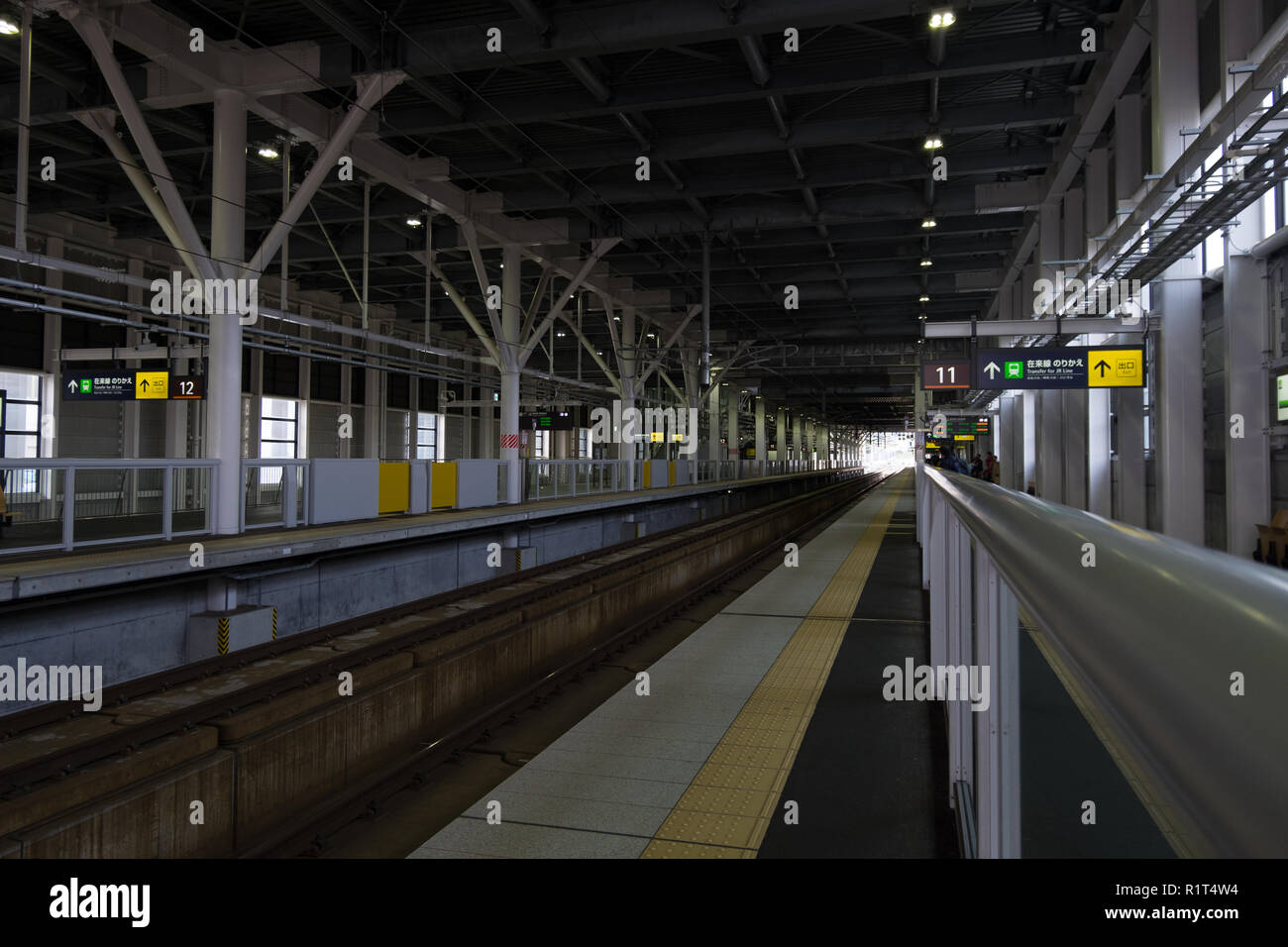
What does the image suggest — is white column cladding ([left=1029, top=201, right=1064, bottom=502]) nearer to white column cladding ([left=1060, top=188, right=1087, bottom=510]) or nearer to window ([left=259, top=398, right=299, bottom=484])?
white column cladding ([left=1060, top=188, right=1087, bottom=510])

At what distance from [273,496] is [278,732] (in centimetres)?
1050

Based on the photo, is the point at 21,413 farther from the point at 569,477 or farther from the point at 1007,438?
the point at 1007,438

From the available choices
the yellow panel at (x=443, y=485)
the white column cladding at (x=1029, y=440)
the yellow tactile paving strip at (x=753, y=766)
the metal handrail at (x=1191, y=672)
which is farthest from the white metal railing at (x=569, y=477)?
the metal handrail at (x=1191, y=672)

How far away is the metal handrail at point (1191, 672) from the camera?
1.27 ft

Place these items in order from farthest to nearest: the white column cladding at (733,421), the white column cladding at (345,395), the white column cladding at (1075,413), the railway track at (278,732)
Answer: the white column cladding at (733,421) < the white column cladding at (345,395) < the white column cladding at (1075,413) < the railway track at (278,732)

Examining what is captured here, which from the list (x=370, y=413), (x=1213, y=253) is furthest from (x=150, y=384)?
(x=1213, y=253)

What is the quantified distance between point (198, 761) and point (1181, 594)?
5831 mm

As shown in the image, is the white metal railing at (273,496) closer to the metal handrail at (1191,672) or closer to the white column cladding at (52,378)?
the white column cladding at (52,378)

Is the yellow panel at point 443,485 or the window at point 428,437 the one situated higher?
the window at point 428,437

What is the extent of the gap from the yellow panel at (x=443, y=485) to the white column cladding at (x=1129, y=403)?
42.9ft

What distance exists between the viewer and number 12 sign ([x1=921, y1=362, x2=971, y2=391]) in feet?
61.9

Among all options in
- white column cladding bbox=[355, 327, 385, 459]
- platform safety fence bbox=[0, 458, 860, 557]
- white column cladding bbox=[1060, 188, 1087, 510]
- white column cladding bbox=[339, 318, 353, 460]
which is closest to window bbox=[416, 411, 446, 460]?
white column cladding bbox=[355, 327, 385, 459]

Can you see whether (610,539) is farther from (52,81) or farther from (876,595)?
(52,81)
